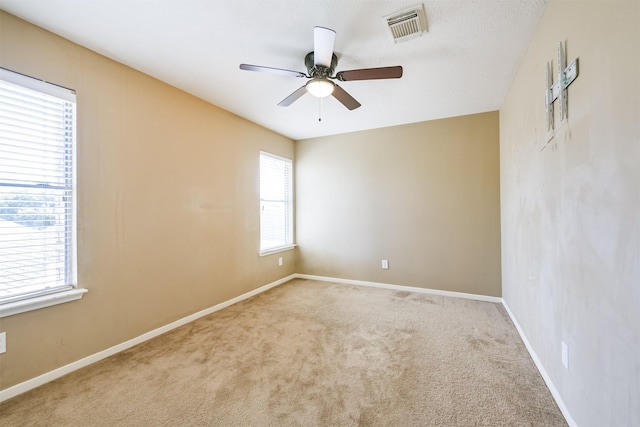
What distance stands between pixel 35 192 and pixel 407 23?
9.37 ft

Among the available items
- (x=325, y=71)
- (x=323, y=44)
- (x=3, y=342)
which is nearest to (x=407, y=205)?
(x=325, y=71)

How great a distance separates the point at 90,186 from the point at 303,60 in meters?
2.04

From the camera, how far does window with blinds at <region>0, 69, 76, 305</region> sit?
1.76 m

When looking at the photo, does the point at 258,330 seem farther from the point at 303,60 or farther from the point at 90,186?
the point at 303,60

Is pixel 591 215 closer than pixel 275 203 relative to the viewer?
Yes

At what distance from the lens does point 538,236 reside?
6.51 feet

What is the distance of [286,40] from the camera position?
203 centimetres

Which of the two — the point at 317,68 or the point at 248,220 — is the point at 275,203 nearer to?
the point at 248,220

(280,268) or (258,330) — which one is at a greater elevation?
(280,268)

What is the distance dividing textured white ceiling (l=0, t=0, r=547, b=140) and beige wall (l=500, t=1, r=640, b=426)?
387 mm

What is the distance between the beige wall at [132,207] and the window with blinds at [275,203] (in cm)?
59

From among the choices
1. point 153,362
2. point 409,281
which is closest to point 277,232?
point 409,281

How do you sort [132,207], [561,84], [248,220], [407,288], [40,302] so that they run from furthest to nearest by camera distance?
[407,288] → [248,220] → [132,207] → [40,302] → [561,84]

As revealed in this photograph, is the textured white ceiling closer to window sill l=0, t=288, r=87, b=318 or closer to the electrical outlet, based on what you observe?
window sill l=0, t=288, r=87, b=318
